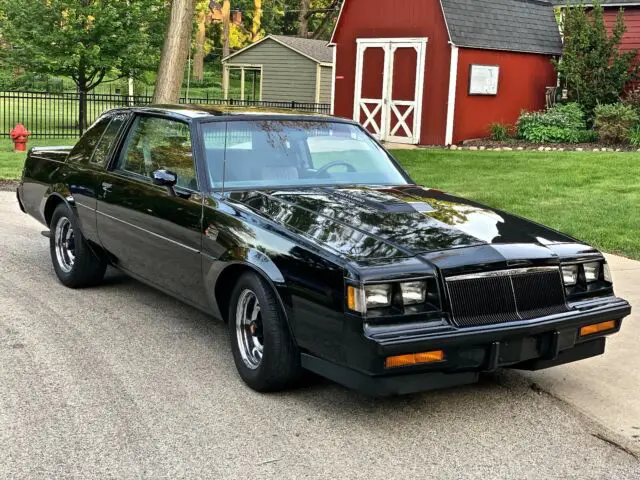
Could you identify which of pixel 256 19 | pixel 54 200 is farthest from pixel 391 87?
pixel 256 19

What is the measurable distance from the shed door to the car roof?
1450cm

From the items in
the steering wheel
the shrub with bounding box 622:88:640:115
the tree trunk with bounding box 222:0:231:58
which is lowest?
the steering wheel

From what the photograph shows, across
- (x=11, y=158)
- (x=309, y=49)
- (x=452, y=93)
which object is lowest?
(x=11, y=158)

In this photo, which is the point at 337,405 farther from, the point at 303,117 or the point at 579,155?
the point at 579,155

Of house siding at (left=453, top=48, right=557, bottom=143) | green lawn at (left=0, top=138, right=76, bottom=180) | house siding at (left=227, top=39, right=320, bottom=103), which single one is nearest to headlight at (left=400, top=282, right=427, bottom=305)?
green lawn at (left=0, top=138, right=76, bottom=180)

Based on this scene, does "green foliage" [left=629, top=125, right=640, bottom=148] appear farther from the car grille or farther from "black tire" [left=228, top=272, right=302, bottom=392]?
"black tire" [left=228, top=272, right=302, bottom=392]

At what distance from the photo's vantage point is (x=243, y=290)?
4605 millimetres

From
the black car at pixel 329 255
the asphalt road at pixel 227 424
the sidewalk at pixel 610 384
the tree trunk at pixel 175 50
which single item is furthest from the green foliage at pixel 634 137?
the asphalt road at pixel 227 424

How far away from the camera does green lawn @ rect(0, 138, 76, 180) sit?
46.3 ft

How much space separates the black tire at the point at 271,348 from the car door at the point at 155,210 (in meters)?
0.69

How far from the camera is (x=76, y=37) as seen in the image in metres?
23.6

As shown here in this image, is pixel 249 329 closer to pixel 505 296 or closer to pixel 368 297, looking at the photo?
pixel 368 297

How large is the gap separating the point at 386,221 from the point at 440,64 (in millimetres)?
15845

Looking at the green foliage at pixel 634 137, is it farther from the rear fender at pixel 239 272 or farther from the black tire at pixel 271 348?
the black tire at pixel 271 348
